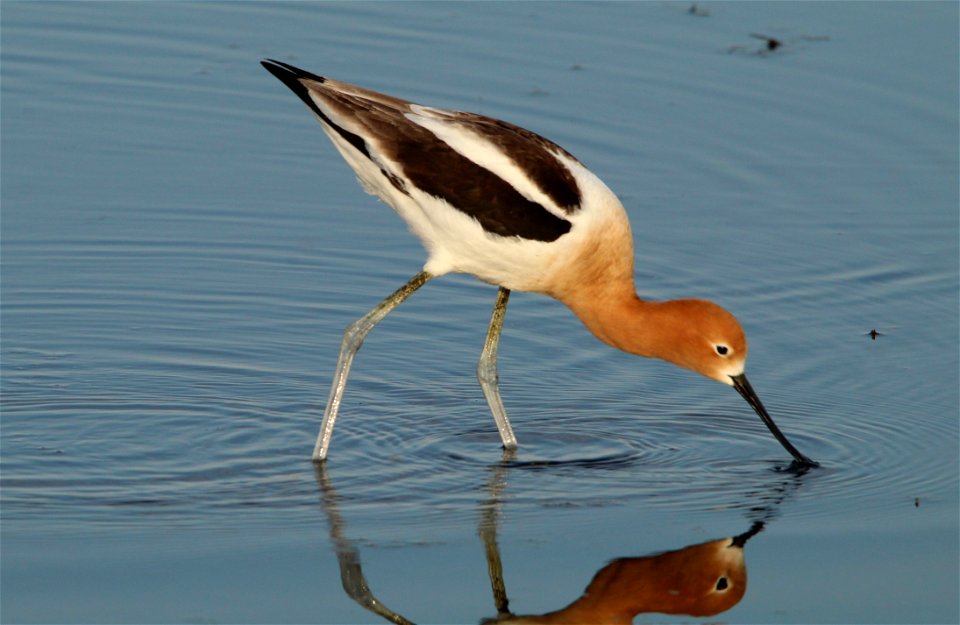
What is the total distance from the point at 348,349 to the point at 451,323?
1.39 meters

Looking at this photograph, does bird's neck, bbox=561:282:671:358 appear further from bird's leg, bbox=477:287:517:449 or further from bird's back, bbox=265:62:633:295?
bird's leg, bbox=477:287:517:449

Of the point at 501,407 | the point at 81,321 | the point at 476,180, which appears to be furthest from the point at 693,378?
the point at 81,321

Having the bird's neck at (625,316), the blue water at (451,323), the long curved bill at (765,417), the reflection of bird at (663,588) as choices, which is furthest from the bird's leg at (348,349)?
the reflection of bird at (663,588)

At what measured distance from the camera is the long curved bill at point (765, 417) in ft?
25.4

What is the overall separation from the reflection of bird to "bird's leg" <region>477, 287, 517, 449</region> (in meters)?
1.48

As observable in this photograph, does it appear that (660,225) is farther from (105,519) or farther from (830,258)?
(105,519)

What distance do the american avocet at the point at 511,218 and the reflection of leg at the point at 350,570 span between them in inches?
30.0

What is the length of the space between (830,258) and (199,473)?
449cm

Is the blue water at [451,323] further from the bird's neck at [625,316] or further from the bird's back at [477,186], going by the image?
the bird's back at [477,186]

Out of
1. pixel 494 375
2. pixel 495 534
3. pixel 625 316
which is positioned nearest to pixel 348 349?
pixel 494 375

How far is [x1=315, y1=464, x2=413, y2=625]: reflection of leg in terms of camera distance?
Answer: 6219 mm

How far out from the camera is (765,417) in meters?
7.82

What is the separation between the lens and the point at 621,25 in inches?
535

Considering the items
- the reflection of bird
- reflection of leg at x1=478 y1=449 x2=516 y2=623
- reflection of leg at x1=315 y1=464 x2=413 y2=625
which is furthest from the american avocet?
the reflection of bird
